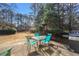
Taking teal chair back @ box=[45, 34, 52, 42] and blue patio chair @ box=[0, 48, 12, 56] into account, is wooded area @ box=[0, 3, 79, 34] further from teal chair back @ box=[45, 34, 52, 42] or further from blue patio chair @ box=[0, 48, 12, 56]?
blue patio chair @ box=[0, 48, 12, 56]

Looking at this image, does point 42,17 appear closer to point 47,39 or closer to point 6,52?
point 47,39

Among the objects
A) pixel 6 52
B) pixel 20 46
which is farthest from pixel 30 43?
pixel 6 52

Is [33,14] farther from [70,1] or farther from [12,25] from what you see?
[70,1]

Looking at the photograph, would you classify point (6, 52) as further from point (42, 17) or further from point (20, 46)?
point (42, 17)

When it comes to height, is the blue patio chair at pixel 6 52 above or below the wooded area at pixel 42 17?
below

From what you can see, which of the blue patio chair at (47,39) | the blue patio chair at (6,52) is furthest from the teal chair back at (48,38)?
the blue patio chair at (6,52)

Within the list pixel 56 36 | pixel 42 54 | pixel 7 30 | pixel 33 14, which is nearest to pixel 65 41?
pixel 56 36

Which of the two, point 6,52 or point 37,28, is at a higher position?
point 37,28

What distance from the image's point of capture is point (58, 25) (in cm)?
228

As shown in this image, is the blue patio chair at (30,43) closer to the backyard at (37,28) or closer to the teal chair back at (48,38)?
the backyard at (37,28)

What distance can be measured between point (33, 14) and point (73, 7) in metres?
0.39

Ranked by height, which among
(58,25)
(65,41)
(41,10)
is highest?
(41,10)

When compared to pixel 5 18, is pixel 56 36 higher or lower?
lower

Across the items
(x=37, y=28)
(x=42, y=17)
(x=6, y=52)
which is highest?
(x=42, y=17)
